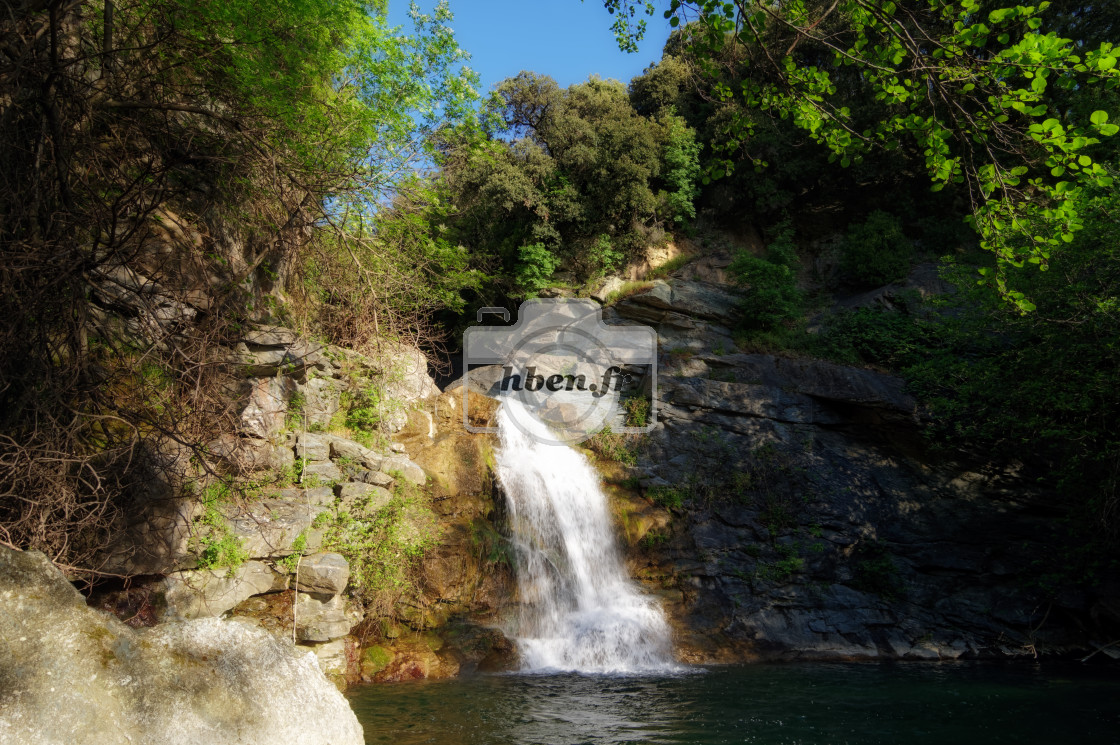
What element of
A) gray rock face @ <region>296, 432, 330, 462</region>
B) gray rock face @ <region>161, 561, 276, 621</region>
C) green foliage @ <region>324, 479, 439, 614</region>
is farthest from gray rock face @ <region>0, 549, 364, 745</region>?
gray rock face @ <region>296, 432, 330, 462</region>

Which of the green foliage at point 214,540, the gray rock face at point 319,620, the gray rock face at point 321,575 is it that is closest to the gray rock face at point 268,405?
the green foliage at point 214,540

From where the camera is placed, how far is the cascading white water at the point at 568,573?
30.6 feet

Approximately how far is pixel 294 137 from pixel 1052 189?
6.89m

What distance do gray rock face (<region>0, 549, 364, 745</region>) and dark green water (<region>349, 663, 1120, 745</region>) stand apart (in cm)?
301

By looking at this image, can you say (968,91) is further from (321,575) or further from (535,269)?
(535,269)

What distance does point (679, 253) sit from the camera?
19578 mm

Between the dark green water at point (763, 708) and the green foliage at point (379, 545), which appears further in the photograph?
the green foliage at point (379, 545)

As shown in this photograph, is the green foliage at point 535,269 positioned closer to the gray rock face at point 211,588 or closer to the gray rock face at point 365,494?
the gray rock face at point 365,494

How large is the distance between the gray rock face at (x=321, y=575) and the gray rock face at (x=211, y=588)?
1.14 feet

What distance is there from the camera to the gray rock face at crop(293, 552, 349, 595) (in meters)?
7.85

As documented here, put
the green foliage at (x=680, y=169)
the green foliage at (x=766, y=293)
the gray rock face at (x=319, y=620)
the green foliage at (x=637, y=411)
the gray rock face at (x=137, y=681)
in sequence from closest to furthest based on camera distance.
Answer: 1. the gray rock face at (x=137, y=681)
2. the gray rock face at (x=319, y=620)
3. the green foliage at (x=637, y=411)
4. the green foliage at (x=766, y=293)
5. the green foliage at (x=680, y=169)

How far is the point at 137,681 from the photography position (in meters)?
2.81

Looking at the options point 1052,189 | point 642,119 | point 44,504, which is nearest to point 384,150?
point 44,504

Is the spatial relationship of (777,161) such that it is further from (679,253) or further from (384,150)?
(384,150)
